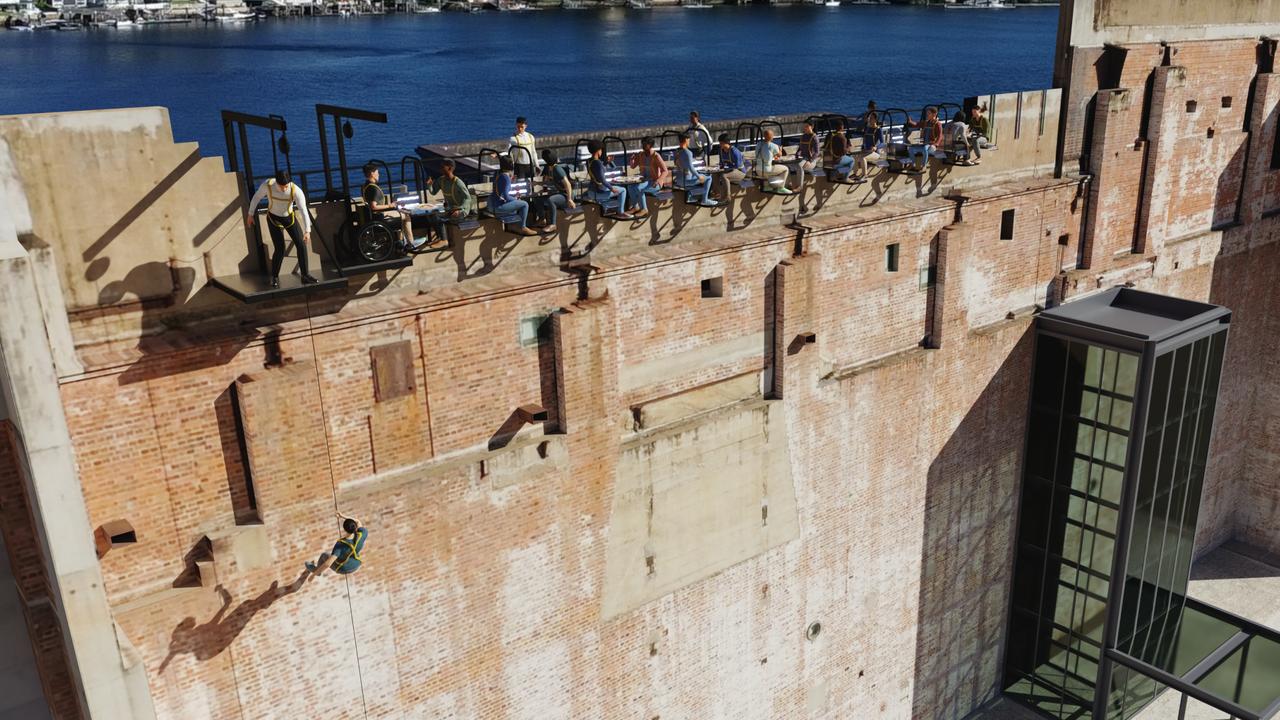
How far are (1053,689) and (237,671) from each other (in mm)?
19673

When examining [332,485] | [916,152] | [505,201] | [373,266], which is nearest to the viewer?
[373,266]

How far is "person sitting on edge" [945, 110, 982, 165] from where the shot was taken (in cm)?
2109

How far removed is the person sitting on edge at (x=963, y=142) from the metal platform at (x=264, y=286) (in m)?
13.5

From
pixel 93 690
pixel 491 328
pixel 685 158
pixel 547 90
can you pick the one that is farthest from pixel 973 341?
pixel 547 90

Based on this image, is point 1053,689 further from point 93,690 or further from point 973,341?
point 93,690

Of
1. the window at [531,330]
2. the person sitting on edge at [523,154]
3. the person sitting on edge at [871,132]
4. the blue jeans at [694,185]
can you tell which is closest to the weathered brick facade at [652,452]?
the window at [531,330]

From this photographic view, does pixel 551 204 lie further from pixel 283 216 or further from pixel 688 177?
pixel 283 216

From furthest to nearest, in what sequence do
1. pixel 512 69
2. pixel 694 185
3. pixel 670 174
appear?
pixel 512 69 < pixel 670 174 < pixel 694 185

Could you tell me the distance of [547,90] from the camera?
70.4m

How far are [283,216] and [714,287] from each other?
26.2 ft

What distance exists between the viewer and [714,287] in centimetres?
1814

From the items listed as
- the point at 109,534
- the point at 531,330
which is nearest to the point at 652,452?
the point at 531,330

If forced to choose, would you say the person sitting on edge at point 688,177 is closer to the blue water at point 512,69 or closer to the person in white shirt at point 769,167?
the person in white shirt at point 769,167

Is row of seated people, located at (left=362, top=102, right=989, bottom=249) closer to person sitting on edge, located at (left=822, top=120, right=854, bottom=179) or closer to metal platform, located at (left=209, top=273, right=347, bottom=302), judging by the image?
person sitting on edge, located at (left=822, top=120, right=854, bottom=179)
